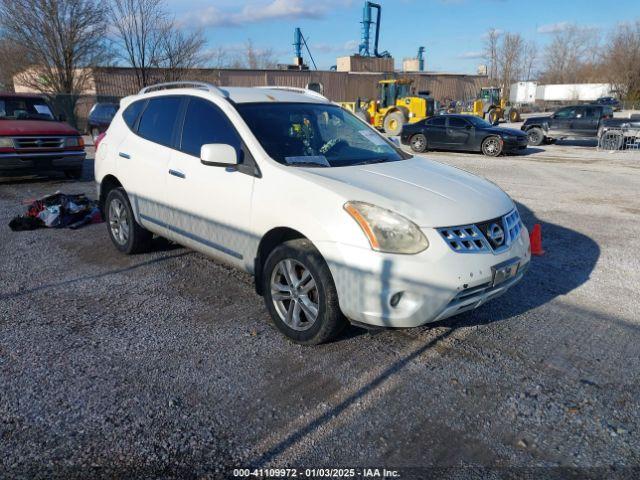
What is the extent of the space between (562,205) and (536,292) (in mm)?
4900

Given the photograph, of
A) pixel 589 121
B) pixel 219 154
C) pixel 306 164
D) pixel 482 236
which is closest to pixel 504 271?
pixel 482 236

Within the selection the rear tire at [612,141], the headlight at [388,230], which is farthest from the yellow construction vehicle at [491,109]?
the headlight at [388,230]

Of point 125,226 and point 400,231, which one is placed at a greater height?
point 400,231

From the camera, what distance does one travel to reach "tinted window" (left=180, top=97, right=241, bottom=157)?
416 centimetres

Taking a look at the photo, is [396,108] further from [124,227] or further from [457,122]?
[124,227]

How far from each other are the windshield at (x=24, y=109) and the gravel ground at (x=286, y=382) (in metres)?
6.86

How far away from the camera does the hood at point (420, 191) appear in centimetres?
326

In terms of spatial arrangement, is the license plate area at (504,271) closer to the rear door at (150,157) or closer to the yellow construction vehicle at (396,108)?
the rear door at (150,157)

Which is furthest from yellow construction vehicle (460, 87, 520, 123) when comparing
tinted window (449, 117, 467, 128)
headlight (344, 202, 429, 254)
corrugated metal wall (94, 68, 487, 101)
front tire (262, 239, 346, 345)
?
headlight (344, 202, 429, 254)

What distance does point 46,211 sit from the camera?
718 cm

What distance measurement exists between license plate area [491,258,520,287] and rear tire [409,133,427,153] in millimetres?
16371

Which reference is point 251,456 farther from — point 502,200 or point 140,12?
point 140,12

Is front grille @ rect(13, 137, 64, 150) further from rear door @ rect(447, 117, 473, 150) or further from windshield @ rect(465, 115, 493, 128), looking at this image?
windshield @ rect(465, 115, 493, 128)

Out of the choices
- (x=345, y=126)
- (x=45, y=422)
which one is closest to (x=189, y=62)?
(x=345, y=126)
